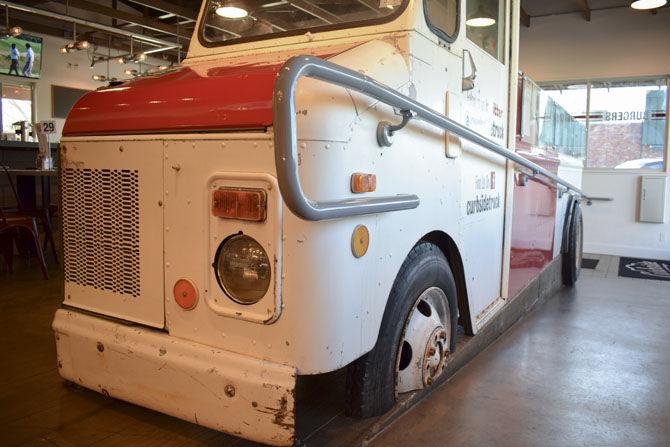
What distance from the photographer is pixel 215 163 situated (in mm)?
1688

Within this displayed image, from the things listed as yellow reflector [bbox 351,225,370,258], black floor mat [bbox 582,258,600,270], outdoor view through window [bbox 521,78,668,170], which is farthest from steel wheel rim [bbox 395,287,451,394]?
outdoor view through window [bbox 521,78,668,170]

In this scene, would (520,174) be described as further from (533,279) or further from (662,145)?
(662,145)

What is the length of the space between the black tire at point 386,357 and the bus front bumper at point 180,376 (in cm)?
44

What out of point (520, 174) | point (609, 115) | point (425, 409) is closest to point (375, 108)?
point (425, 409)

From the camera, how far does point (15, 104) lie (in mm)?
13445

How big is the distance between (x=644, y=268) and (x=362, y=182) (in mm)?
6372

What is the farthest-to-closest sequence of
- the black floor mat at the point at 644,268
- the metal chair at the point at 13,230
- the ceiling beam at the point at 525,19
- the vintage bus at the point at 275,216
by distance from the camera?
the ceiling beam at the point at 525,19 → the black floor mat at the point at 644,268 → the metal chair at the point at 13,230 → the vintage bus at the point at 275,216

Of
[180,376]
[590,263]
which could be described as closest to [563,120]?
[590,263]

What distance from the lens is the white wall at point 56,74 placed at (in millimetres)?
13648

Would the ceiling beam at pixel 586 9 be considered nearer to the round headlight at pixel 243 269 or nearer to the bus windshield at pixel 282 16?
the bus windshield at pixel 282 16

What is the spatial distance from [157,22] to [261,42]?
32.6 ft

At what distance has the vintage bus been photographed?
5.16 ft

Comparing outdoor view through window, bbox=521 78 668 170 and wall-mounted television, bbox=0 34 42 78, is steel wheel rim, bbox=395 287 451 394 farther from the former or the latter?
wall-mounted television, bbox=0 34 42 78

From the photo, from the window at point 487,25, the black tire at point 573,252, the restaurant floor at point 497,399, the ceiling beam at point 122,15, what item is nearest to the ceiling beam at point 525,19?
the black tire at point 573,252
